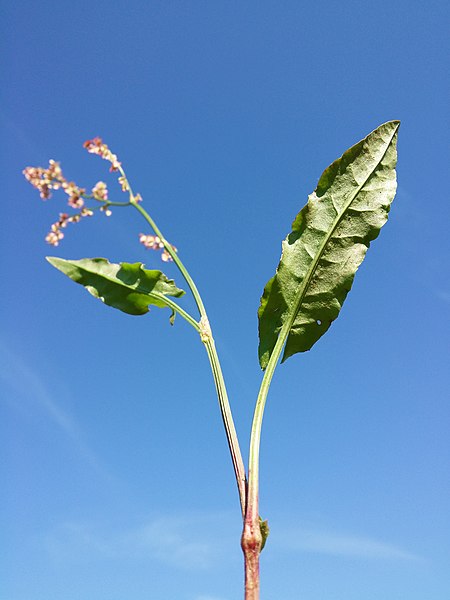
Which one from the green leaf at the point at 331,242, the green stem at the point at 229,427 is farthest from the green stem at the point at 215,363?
the green leaf at the point at 331,242

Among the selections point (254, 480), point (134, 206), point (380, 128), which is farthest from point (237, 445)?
point (380, 128)

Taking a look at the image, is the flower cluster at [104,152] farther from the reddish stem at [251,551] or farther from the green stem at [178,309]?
the reddish stem at [251,551]

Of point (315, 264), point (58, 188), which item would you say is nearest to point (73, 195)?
point (58, 188)

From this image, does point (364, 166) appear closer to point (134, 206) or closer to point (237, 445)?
point (134, 206)

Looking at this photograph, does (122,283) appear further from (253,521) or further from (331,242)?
(253,521)

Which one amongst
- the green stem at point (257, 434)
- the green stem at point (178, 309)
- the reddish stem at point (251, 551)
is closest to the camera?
the reddish stem at point (251, 551)

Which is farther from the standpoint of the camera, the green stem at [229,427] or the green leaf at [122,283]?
the green leaf at [122,283]
